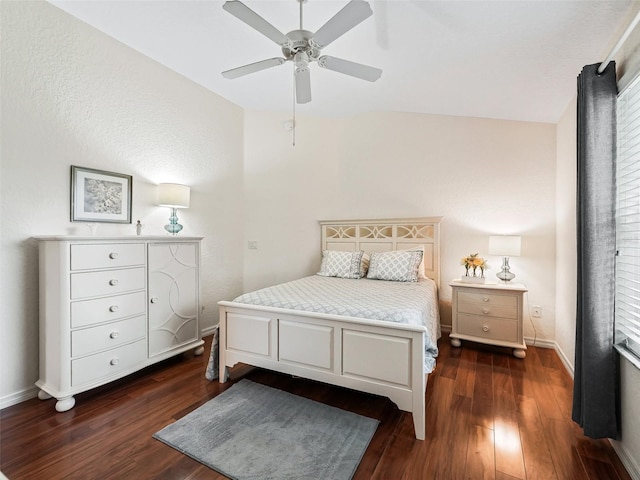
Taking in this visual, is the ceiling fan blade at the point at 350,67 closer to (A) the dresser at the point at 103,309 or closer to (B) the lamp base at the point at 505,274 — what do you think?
(A) the dresser at the point at 103,309

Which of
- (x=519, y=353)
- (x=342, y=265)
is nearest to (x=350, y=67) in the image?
(x=342, y=265)

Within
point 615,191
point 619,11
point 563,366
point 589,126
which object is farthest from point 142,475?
point 619,11

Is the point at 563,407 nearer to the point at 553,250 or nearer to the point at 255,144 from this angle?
the point at 553,250

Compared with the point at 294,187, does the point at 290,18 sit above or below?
above

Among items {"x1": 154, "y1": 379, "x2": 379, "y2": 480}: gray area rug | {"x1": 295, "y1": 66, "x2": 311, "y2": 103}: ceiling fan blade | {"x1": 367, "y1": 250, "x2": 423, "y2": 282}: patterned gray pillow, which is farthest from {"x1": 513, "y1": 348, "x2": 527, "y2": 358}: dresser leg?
{"x1": 295, "y1": 66, "x2": 311, "y2": 103}: ceiling fan blade

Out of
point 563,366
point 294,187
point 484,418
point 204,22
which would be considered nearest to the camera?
point 484,418

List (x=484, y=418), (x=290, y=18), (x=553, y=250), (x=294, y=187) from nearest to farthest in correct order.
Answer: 1. (x=484, y=418)
2. (x=290, y=18)
3. (x=553, y=250)
4. (x=294, y=187)

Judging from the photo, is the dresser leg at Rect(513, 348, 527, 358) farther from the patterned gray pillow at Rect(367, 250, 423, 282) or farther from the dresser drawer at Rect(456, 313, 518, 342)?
the patterned gray pillow at Rect(367, 250, 423, 282)

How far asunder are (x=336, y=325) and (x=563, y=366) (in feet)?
7.32

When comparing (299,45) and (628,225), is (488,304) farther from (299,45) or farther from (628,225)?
(299,45)

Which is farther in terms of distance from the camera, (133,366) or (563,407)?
(133,366)

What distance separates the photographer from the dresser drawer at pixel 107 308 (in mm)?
2014

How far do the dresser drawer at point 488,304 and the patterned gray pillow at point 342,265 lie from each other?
1.13 m

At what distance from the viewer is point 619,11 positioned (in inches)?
61.4
